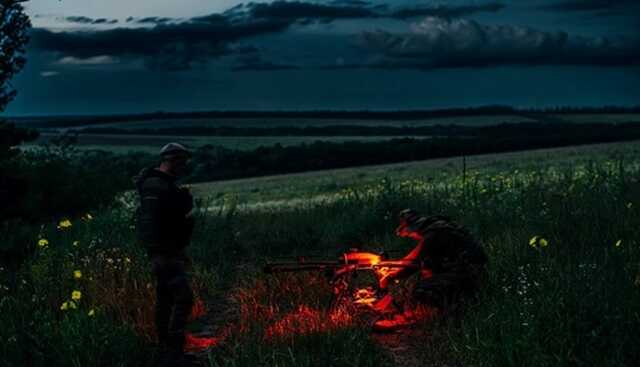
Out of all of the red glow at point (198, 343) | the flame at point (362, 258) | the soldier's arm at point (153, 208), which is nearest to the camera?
the soldier's arm at point (153, 208)

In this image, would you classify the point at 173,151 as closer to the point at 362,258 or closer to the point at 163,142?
the point at 362,258

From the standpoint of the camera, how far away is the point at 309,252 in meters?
12.1

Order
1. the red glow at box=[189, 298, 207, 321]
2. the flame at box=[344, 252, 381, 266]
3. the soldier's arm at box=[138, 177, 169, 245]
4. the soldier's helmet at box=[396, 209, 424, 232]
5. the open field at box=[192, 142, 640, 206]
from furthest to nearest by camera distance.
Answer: the open field at box=[192, 142, 640, 206], the red glow at box=[189, 298, 207, 321], the soldier's helmet at box=[396, 209, 424, 232], the flame at box=[344, 252, 381, 266], the soldier's arm at box=[138, 177, 169, 245]

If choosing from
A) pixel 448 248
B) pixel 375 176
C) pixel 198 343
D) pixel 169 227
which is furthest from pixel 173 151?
pixel 375 176

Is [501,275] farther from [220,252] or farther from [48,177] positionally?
[48,177]

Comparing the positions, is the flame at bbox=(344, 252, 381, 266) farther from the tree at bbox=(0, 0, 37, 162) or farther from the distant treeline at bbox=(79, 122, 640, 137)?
the distant treeline at bbox=(79, 122, 640, 137)

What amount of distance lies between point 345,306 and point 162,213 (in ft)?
8.03

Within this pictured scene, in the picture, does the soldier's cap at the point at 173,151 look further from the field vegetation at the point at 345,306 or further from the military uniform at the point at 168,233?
the field vegetation at the point at 345,306

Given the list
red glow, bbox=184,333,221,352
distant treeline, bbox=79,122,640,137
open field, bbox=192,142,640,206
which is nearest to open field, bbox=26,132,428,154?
distant treeline, bbox=79,122,640,137

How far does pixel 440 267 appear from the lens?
304 inches

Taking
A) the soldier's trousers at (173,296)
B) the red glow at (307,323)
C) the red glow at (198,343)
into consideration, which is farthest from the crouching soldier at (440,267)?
the soldier's trousers at (173,296)

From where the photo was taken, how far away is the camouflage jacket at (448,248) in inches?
296

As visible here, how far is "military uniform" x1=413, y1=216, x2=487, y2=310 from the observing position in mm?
7496

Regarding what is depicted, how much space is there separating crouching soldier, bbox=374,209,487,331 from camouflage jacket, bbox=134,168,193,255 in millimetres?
2293
